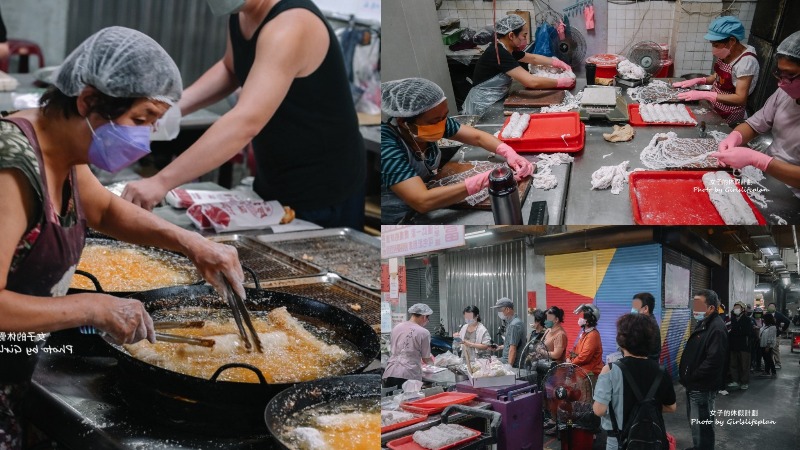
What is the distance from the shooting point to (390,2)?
5.53 ft

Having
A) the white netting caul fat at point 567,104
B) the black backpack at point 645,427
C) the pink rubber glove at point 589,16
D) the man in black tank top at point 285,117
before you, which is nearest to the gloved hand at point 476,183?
the white netting caul fat at point 567,104

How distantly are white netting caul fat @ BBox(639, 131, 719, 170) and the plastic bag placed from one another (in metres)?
0.36

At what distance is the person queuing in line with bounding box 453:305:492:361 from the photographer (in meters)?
1.66

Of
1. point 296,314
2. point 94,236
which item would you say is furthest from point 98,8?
point 296,314

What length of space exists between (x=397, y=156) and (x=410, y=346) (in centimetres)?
46

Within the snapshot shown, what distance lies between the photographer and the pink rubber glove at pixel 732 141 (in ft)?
5.17

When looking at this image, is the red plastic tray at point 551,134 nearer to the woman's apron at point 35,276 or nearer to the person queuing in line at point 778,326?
the person queuing in line at point 778,326

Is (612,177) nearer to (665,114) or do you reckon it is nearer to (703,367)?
(665,114)

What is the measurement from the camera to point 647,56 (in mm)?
1559

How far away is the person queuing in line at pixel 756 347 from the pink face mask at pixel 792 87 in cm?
53

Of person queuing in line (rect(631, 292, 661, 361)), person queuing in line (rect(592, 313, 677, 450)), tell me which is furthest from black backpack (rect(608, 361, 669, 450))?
person queuing in line (rect(631, 292, 661, 361))

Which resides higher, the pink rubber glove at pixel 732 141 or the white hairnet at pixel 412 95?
the white hairnet at pixel 412 95

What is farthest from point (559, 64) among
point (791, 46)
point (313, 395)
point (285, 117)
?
point (285, 117)

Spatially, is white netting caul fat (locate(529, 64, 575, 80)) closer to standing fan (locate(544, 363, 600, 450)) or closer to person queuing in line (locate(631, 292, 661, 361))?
person queuing in line (locate(631, 292, 661, 361))
